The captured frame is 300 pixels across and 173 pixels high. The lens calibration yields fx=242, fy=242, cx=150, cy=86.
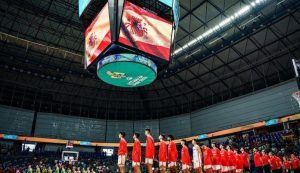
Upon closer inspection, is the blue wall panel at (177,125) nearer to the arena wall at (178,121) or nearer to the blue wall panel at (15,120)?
the arena wall at (178,121)

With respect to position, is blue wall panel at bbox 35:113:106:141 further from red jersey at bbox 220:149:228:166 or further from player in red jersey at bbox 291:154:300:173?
player in red jersey at bbox 291:154:300:173

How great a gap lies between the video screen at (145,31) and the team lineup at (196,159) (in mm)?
4577

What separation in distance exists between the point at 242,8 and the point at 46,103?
28.2 metres

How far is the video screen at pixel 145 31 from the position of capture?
11.9m

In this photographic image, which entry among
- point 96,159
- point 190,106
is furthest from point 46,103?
point 190,106

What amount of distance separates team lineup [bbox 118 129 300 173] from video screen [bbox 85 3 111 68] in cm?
499

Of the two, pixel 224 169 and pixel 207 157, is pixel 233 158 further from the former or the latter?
pixel 207 157

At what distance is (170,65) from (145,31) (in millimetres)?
18158

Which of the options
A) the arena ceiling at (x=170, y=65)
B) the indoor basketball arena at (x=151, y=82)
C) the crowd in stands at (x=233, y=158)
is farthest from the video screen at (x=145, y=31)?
the arena ceiling at (x=170, y=65)

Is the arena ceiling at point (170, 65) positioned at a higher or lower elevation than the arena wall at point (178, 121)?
higher

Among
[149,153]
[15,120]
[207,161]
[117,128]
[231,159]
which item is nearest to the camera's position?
[149,153]

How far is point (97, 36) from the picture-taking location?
1291 cm

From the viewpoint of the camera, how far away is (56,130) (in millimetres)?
33531

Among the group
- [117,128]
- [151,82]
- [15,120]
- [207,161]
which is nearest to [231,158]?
[207,161]
